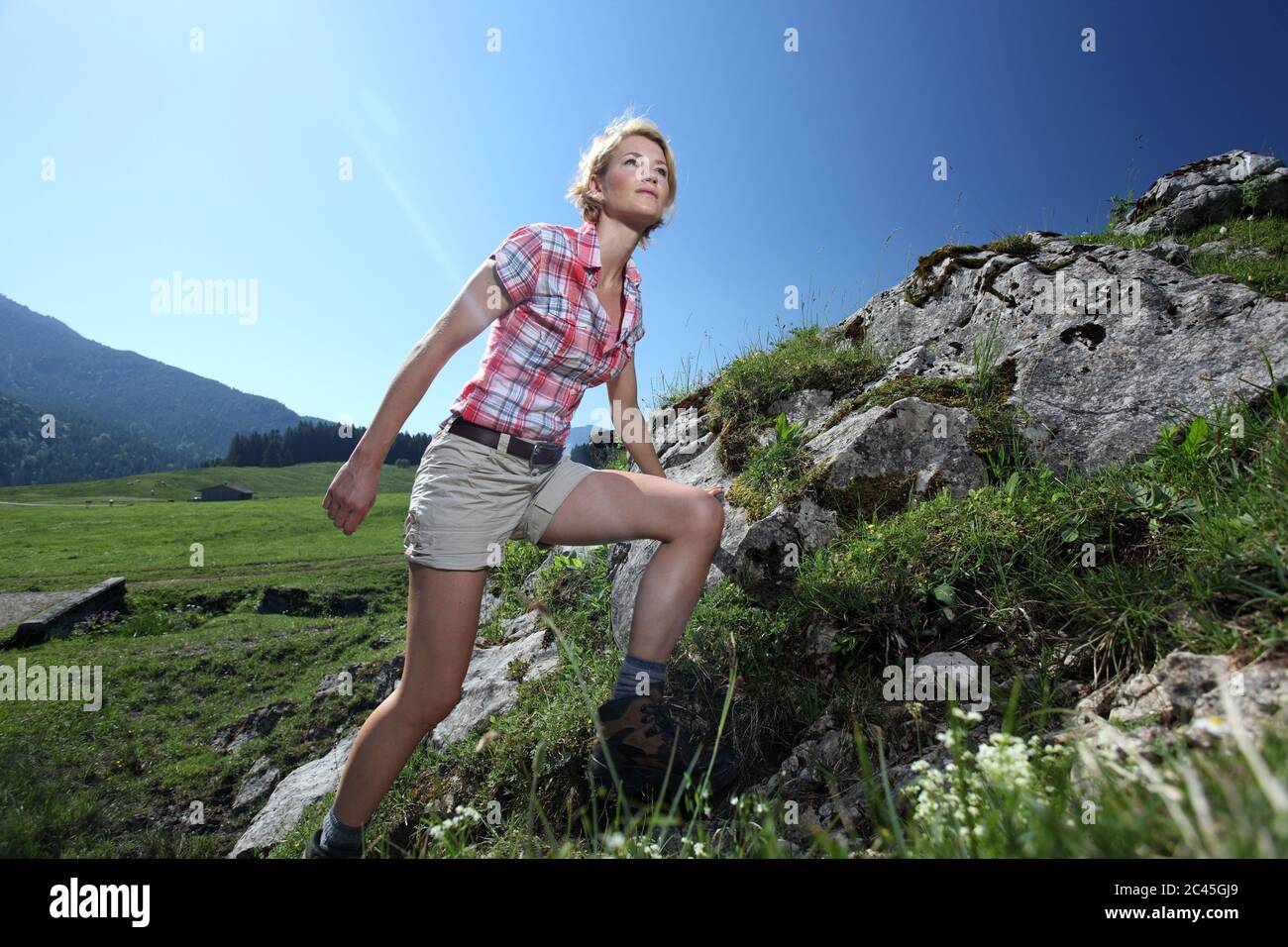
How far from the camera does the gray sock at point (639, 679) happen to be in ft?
9.73

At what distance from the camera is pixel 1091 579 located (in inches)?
117

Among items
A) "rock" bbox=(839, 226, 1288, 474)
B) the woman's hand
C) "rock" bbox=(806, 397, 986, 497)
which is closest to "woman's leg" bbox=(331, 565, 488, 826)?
the woman's hand

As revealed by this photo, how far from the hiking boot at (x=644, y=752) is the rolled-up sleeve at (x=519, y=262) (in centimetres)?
199

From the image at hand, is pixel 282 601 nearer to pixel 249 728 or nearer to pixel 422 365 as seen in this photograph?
pixel 249 728

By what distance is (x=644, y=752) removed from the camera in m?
2.83

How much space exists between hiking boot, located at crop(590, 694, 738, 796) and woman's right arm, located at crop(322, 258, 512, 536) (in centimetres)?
150

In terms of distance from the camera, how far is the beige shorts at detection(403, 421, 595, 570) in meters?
2.89

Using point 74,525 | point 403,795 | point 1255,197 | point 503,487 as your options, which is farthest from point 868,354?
point 74,525

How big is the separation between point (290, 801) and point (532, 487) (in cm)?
476

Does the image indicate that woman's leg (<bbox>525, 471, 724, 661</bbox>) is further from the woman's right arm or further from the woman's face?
the woman's face

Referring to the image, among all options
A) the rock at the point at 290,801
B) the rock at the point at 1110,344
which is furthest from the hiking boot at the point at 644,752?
the rock at the point at 290,801

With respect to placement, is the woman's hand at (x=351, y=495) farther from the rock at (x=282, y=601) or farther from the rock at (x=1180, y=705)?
the rock at (x=282, y=601)

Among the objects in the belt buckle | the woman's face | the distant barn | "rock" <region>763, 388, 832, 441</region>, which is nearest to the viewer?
the belt buckle
